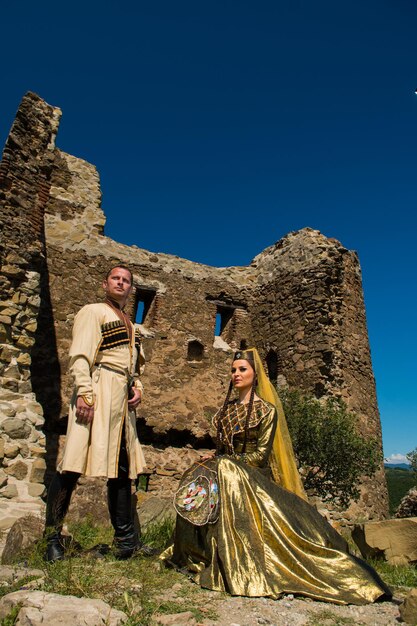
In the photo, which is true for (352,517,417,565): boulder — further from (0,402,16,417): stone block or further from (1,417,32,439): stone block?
(0,402,16,417): stone block

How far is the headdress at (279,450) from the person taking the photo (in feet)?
13.0

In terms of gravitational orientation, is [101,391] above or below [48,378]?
below

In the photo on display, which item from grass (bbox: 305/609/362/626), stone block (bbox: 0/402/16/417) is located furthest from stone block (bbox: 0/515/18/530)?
grass (bbox: 305/609/362/626)

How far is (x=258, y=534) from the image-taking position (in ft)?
10.4

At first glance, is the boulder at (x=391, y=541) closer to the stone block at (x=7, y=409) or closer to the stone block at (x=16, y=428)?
the stone block at (x=16, y=428)

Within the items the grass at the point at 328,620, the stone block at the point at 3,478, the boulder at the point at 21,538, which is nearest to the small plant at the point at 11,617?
the boulder at the point at 21,538

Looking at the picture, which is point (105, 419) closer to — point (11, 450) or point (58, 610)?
point (58, 610)

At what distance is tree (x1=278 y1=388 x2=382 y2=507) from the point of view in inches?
324

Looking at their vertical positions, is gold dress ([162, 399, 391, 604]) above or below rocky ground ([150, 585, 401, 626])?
above

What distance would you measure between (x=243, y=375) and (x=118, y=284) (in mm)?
1333

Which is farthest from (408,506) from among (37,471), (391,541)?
(37,471)

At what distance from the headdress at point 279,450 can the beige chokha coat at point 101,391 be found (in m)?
1.07

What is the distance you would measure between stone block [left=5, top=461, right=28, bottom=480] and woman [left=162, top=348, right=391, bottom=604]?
2.22m

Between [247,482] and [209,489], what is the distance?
0.27 m
